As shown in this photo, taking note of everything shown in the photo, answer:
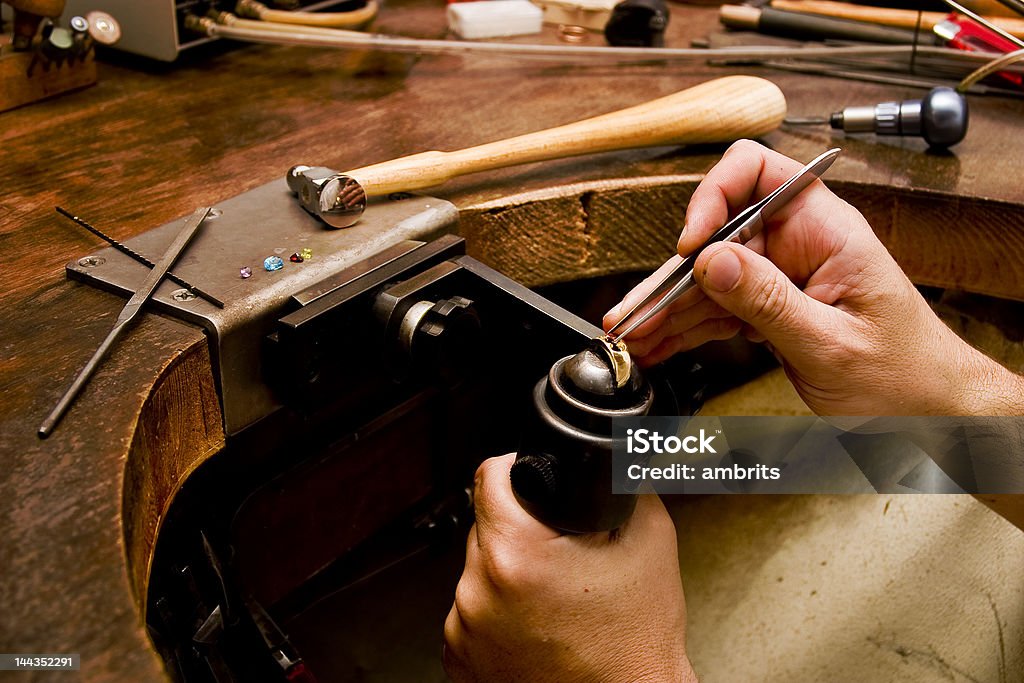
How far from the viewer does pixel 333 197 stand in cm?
78

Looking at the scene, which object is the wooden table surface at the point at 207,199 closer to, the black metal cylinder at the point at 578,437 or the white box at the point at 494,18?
the white box at the point at 494,18

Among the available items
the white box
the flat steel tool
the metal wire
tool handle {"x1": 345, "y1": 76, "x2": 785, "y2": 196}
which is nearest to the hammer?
tool handle {"x1": 345, "y1": 76, "x2": 785, "y2": 196}

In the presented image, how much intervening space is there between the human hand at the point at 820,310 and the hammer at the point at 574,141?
184mm

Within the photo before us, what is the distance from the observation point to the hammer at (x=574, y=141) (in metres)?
0.80

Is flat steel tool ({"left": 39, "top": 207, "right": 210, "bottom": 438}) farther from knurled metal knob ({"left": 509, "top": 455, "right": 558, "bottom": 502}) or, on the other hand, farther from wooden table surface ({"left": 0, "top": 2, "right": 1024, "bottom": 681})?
knurled metal knob ({"left": 509, "top": 455, "right": 558, "bottom": 502})

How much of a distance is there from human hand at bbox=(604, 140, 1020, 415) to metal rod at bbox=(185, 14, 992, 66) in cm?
59

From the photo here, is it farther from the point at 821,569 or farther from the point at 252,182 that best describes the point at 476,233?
the point at 821,569

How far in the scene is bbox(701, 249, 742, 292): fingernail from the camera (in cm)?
68

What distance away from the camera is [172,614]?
2.69 feet

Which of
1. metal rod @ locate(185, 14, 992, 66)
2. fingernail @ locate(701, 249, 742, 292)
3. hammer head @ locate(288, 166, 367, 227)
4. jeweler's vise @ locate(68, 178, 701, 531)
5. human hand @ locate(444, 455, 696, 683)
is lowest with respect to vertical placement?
human hand @ locate(444, 455, 696, 683)

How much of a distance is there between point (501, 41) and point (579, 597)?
3.59 feet

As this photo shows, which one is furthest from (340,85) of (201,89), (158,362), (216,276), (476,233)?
(158,362)

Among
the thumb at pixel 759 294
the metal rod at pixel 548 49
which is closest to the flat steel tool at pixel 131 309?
the thumb at pixel 759 294

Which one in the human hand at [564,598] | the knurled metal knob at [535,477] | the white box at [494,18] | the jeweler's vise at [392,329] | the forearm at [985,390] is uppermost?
the white box at [494,18]
